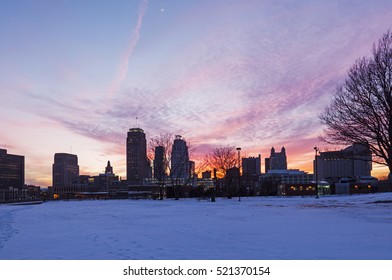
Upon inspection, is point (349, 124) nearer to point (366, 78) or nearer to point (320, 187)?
point (366, 78)

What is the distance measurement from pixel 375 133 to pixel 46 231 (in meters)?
29.7

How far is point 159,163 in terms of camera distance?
68125mm

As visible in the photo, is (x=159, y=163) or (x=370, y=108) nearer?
(x=370, y=108)

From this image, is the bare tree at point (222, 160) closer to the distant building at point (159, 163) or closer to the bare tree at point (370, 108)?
the distant building at point (159, 163)

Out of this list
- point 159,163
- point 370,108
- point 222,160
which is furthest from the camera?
point 222,160

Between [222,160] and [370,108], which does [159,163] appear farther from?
[370,108]

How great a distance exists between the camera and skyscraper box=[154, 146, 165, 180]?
67.2m

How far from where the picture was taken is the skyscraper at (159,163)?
220 feet

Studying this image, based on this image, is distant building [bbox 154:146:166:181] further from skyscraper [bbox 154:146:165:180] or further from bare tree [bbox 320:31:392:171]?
bare tree [bbox 320:31:392:171]

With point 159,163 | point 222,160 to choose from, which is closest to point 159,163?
point 159,163
